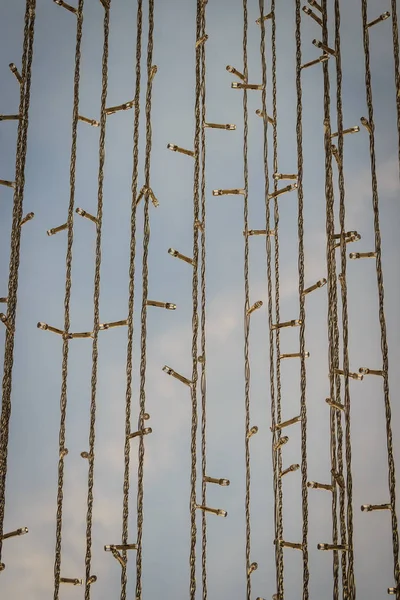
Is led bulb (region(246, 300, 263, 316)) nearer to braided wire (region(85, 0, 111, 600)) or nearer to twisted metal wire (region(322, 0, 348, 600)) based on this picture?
twisted metal wire (region(322, 0, 348, 600))

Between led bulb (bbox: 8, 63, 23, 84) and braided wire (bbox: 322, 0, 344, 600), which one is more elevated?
led bulb (bbox: 8, 63, 23, 84)

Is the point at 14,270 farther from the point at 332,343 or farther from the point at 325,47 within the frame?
the point at 325,47

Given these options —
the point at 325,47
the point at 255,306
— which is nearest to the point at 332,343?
the point at 255,306

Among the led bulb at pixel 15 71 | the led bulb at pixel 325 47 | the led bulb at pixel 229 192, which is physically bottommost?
the led bulb at pixel 229 192

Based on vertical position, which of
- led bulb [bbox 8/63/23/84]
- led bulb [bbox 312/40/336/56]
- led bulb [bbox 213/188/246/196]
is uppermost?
led bulb [bbox 312/40/336/56]

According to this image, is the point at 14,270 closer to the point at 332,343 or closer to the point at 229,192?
the point at 229,192

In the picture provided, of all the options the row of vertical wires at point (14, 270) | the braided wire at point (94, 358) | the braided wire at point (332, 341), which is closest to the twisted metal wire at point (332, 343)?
the braided wire at point (332, 341)

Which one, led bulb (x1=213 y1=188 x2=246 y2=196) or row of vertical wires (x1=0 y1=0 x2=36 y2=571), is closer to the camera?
row of vertical wires (x1=0 y1=0 x2=36 y2=571)

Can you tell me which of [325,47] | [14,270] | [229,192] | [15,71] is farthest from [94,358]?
[325,47]

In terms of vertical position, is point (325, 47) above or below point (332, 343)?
above

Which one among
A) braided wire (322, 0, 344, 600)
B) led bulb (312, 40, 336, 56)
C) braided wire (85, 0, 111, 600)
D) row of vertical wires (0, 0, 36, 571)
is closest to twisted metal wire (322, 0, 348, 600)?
braided wire (322, 0, 344, 600)

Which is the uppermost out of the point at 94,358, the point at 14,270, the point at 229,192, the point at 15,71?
the point at 15,71

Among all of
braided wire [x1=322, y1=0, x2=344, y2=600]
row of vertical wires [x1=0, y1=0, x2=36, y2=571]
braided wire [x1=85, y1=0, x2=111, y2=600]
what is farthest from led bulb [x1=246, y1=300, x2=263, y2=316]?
row of vertical wires [x1=0, y1=0, x2=36, y2=571]

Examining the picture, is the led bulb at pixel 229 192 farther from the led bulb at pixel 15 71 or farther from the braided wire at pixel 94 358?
the led bulb at pixel 15 71
